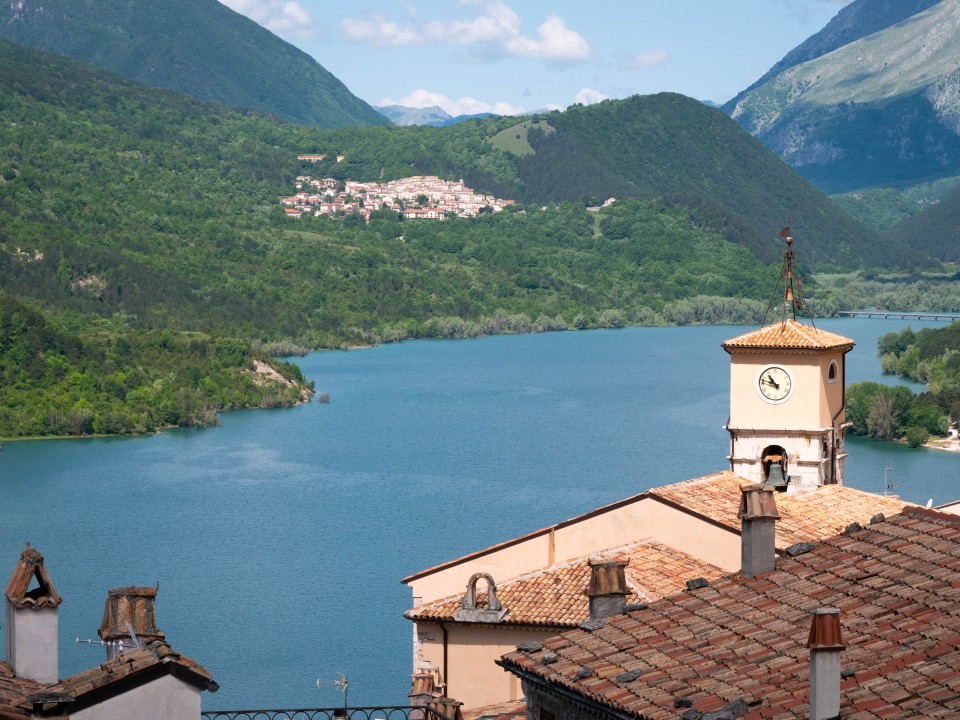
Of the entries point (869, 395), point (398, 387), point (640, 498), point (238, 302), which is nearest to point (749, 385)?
point (640, 498)

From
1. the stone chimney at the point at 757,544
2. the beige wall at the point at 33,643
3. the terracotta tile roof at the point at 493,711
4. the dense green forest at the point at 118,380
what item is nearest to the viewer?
the beige wall at the point at 33,643

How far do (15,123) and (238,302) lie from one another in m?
44.7

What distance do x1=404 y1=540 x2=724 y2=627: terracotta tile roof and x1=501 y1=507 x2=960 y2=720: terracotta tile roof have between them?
616cm

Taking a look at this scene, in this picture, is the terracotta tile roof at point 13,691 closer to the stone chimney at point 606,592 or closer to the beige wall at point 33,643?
the beige wall at point 33,643

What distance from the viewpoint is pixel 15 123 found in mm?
189375

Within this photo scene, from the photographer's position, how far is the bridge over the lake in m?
189

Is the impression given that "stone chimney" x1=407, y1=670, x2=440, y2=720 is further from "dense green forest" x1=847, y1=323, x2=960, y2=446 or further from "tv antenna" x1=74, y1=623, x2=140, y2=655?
"dense green forest" x1=847, y1=323, x2=960, y2=446

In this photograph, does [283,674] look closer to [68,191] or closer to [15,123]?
[68,191]

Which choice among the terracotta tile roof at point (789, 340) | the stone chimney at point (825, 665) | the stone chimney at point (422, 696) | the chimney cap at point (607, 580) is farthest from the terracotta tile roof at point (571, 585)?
the stone chimney at point (825, 665)

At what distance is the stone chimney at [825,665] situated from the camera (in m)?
9.45

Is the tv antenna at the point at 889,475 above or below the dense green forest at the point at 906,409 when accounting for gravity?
below

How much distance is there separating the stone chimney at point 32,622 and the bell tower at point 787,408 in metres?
14.9

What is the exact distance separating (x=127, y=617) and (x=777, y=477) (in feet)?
46.2

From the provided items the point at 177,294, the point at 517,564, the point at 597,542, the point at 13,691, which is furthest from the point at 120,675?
the point at 177,294
